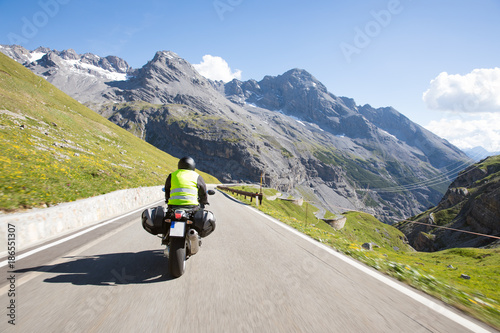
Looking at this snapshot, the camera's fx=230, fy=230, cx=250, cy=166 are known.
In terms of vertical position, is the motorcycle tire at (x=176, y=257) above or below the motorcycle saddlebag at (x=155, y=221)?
below

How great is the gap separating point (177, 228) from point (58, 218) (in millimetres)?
5303

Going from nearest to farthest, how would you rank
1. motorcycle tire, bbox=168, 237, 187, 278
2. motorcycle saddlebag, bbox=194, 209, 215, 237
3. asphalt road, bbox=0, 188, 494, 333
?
1. asphalt road, bbox=0, 188, 494, 333
2. motorcycle tire, bbox=168, 237, 187, 278
3. motorcycle saddlebag, bbox=194, 209, 215, 237

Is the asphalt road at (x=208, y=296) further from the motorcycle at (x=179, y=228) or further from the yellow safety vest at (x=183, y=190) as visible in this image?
the yellow safety vest at (x=183, y=190)

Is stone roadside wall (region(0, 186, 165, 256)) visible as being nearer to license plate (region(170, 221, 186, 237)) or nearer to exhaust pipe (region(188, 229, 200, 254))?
license plate (region(170, 221, 186, 237))

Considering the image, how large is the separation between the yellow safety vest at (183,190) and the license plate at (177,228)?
634 millimetres

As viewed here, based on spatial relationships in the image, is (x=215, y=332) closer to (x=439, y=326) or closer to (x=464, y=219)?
(x=439, y=326)

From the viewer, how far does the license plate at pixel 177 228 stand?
13.1 feet

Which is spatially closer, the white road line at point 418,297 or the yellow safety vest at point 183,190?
the white road line at point 418,297

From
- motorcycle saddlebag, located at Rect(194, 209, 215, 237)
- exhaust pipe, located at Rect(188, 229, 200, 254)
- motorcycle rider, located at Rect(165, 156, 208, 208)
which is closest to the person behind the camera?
exhaust pipe, located at Rect(188, 229, 200, 254)

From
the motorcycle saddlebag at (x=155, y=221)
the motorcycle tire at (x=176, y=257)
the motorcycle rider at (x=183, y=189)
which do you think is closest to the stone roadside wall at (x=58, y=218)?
the motorcycle saddlebag at (x=155, y=221)

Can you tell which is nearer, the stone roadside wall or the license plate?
the license plate

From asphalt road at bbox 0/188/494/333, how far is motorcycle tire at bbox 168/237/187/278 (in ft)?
0.48

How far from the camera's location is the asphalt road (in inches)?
101

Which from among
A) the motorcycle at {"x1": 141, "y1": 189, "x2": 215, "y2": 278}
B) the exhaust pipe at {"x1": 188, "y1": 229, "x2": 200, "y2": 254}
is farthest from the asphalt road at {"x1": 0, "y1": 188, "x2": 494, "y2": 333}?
the exhaust pipe at {"x1": 188, "y1": 229, "x2": 200, "y2": 254}
